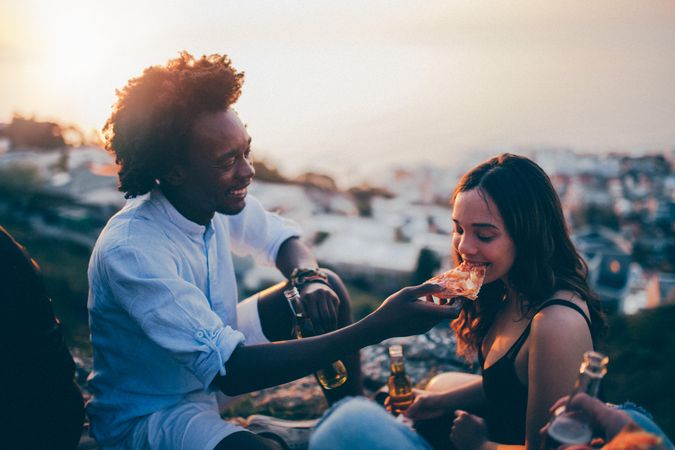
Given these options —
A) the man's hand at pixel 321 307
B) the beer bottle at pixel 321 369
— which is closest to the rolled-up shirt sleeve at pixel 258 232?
the beer bottle at pixel 321 369

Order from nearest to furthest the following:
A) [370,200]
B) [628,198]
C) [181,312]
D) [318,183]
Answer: [181,312] → [318,183] → [370,200] → [628,198]

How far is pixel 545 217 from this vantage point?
303 centimetres

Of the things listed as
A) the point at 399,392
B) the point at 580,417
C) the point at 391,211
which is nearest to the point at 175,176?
the point at 399,392

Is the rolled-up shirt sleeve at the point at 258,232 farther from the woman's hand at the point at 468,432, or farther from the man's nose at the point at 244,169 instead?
the woman's hand at the point at 468,432

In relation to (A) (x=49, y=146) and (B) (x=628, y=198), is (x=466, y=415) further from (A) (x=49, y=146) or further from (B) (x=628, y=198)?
(B) (x=628, y=198)

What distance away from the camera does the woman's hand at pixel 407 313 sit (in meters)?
2.77

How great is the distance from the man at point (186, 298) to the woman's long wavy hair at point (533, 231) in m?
0.61

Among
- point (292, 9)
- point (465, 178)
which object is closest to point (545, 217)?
point (465, 178)

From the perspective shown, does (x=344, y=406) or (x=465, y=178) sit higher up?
(x=465, y=178)

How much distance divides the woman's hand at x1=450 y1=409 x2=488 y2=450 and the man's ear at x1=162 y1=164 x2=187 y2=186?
89.9 inches

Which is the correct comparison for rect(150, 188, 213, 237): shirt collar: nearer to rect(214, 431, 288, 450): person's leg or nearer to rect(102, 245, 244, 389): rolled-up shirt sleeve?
rect(102, 245, 244, 389): rolled-up shirt sleeve

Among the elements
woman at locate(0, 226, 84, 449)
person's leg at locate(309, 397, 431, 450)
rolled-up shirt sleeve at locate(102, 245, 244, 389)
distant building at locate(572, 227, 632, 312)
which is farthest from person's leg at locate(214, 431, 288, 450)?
distant building at locate(572, 227, 632, 312)

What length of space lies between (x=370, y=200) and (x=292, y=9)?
1249 inches

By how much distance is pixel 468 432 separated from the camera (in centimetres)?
305
